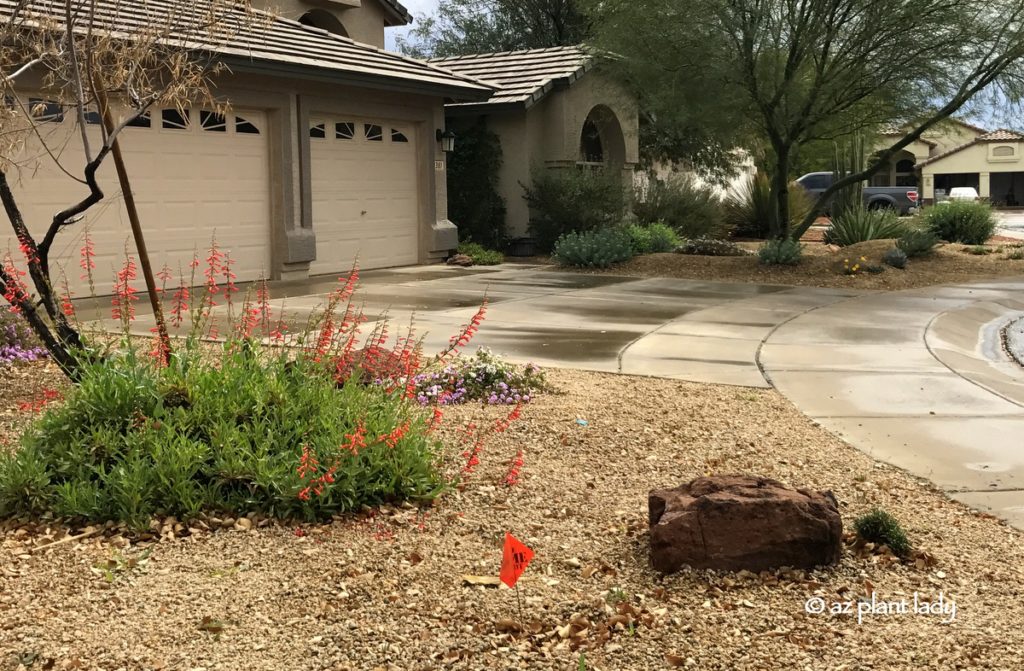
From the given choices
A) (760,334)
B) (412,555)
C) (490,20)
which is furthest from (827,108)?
(490,20)

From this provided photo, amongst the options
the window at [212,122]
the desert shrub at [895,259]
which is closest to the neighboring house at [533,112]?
the window at [212,122]

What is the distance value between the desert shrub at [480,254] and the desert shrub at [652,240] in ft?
8.05

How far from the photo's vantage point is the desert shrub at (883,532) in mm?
4652

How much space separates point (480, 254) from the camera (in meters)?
20.2

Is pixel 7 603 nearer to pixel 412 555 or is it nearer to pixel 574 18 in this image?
pixel 412 555

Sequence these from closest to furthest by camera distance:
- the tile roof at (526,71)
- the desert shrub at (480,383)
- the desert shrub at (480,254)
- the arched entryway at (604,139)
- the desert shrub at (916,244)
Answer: the desert shrub at (480,383)
the desert shrub at (916,244)
the desert shrub at (480,254)
the tile roof at (526,71)
the arched entryway at (604,139)

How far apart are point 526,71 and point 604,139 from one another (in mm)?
3248

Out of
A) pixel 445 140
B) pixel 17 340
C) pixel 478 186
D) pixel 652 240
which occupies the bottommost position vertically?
pixel 17 340

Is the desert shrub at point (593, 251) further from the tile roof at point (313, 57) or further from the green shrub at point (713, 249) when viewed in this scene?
the tile roof at point (313, 57)

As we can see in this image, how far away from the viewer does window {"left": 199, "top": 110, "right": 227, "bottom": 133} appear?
15609mm

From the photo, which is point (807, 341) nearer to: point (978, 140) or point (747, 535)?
point (747, 535)

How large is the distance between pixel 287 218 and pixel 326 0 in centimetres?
704

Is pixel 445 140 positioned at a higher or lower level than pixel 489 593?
higher

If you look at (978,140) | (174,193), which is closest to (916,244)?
(174,193)
